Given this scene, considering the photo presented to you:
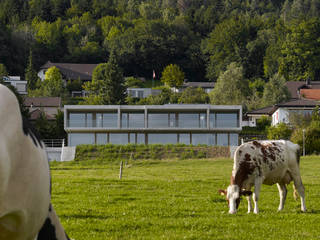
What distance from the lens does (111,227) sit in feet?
33.0

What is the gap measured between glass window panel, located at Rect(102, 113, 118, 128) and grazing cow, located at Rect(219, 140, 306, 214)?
55.4 meters

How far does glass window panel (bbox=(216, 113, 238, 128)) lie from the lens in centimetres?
7025

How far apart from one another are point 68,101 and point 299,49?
58.0m

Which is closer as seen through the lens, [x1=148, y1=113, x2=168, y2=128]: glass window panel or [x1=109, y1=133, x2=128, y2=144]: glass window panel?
[x1=109, y1=133, x2=128, y2=144]: glass window panel

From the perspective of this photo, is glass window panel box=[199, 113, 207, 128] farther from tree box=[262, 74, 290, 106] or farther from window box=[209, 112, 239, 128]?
tree box=[262, 74, 290, 106]

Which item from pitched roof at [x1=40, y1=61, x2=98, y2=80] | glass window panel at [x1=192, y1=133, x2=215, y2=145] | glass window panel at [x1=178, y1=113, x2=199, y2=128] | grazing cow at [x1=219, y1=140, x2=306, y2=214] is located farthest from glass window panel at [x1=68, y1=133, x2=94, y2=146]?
pitched roof at [x1=40, y1=61, x2=98, y2=80]

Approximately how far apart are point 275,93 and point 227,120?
41001 mm

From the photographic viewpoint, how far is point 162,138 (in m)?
69.4

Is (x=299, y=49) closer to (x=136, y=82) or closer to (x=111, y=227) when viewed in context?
(x=136, y=82)

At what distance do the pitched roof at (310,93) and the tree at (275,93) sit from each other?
4.52 m

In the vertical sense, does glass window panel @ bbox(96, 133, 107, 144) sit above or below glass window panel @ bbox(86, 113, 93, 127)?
below

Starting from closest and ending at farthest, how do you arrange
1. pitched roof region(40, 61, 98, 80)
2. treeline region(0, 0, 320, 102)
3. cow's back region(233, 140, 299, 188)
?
cow's back region(233, 140, 299, 188), treeline region(0, 0, 320, 102), pitched roof region(40, 61, 98, 80)

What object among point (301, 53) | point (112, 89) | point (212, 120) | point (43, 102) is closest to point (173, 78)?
point (301, 53)

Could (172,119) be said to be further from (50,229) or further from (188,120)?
(50,229)
